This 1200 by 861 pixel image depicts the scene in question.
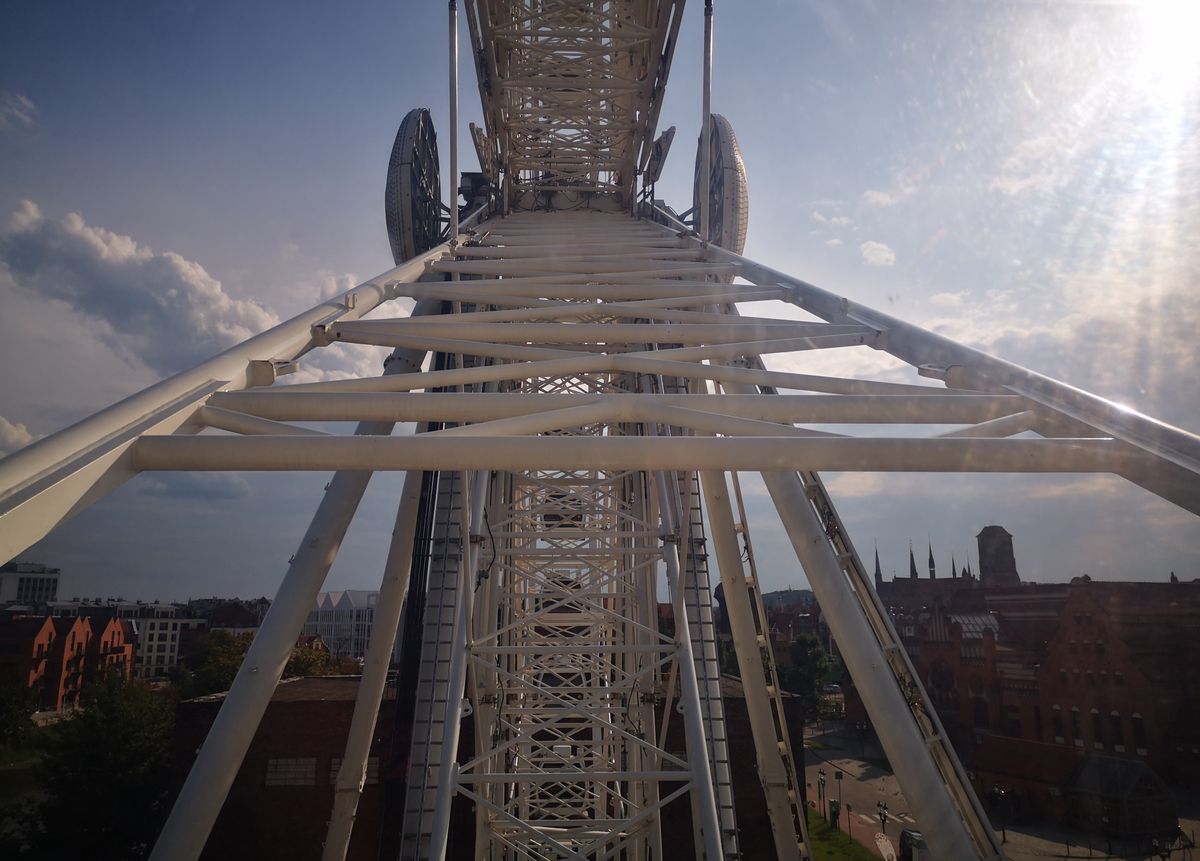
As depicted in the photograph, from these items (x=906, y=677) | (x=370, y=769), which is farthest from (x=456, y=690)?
(x=370, y=769)

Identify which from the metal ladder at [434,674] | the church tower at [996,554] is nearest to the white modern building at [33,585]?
the metal ladder at [434,674]

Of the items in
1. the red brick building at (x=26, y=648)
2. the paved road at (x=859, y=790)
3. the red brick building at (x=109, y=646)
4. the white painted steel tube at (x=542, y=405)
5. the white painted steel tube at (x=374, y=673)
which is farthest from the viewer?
the red brick building at (x=109, y=646)

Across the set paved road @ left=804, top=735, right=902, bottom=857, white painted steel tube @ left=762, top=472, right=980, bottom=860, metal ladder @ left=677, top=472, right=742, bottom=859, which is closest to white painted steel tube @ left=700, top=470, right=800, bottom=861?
metal ladder @ left=677, top=472, right=742, bottom=859

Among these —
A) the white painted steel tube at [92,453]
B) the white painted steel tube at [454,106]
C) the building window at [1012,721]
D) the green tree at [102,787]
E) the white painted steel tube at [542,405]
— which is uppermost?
the white painted steel tube at [454,106]

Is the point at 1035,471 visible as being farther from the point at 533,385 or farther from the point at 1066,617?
the point at 1066,617

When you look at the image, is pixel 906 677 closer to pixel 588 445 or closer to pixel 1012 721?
pixel 588 445

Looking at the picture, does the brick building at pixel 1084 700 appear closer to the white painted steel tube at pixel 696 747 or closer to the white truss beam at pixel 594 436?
the white truss beam at pixel 594 436

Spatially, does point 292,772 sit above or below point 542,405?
below
